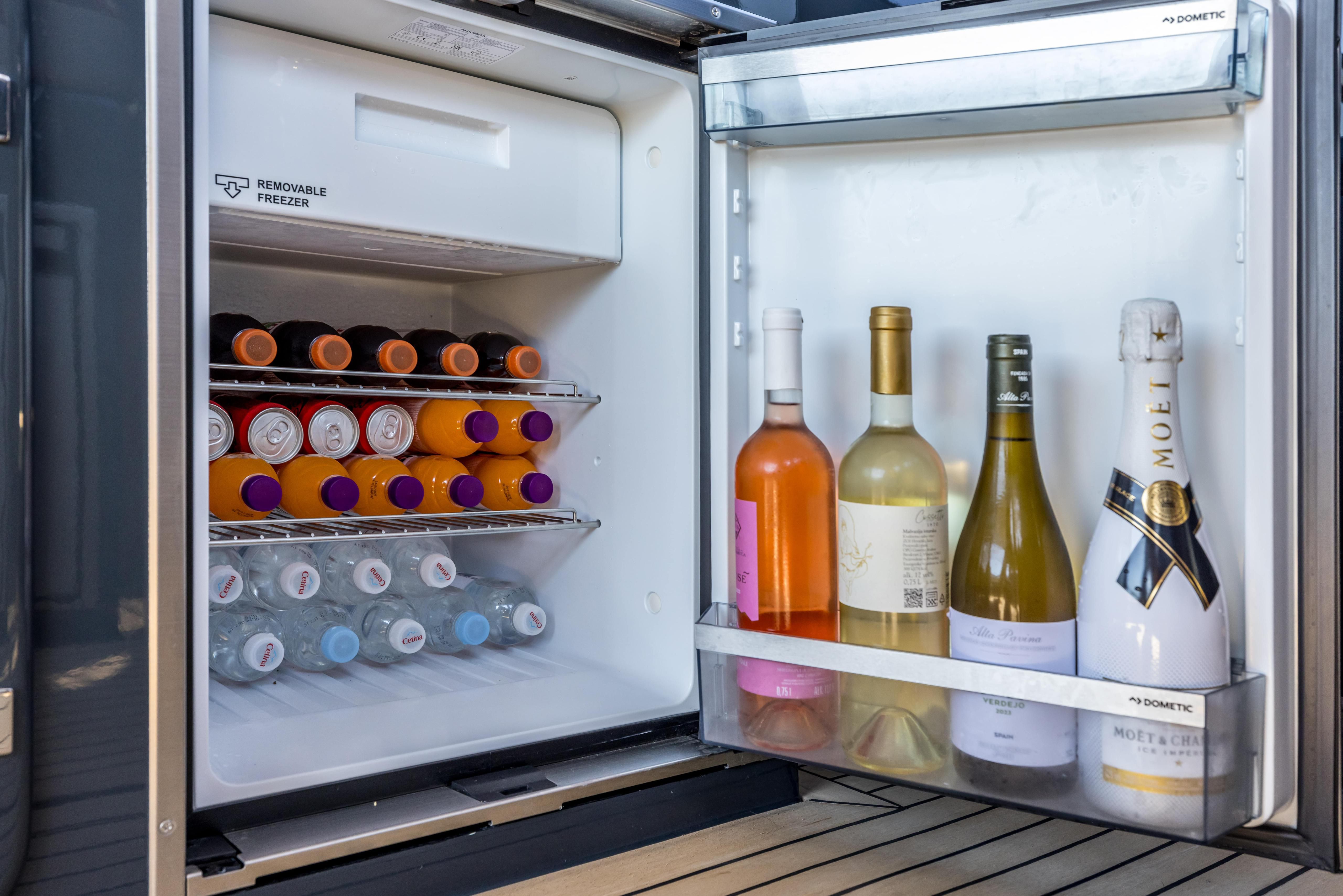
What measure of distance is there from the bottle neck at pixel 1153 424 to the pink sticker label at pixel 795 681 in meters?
0.35

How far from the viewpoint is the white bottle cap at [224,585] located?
125 centimetres

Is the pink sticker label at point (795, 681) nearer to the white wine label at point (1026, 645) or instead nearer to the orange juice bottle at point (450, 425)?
the white wine label at point (1026, 645)

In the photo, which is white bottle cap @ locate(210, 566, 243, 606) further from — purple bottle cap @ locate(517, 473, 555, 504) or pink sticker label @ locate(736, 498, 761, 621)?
pink sticker label @ locate(736, 498, 761, 621)

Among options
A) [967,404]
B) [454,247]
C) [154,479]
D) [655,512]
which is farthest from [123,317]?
[967,404]

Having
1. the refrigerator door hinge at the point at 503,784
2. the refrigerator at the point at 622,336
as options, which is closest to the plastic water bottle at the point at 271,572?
the refrigerator at the point at 622,336

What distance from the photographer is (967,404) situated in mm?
1035

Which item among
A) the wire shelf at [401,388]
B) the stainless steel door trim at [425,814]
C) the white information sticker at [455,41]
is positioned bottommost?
the stainless steel door trim at [425,814]

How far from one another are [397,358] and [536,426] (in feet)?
0.70

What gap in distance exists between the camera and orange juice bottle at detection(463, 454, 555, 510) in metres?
1.48

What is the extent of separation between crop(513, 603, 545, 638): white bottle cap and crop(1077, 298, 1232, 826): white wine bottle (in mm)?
811

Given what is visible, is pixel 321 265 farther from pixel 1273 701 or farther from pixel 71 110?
pixel 1273 701

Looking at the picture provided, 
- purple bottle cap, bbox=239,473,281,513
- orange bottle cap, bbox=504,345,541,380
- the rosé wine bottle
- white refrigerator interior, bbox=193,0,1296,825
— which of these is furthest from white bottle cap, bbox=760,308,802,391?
purple bottle cap, bbox=239,473,281,513

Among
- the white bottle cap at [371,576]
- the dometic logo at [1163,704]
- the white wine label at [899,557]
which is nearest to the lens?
the dometic logo at [1163,704]

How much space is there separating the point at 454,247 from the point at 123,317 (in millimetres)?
456
